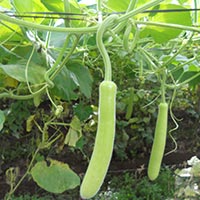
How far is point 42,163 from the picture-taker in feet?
4.60

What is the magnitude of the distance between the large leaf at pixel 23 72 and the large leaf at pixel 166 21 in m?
0.25

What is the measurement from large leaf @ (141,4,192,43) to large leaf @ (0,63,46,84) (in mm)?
246

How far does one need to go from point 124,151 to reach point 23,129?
780 mm

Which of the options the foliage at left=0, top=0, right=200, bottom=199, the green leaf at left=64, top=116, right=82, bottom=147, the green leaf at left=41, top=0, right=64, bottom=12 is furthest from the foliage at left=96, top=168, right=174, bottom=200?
the green leaf at left=41, top=0, right=64, bottom=12

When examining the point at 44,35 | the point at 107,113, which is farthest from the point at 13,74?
the point at 107,113

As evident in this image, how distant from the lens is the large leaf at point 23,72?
928 millimetres

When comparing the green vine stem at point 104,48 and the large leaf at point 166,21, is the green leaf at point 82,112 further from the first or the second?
the green vine stem at point 104,48

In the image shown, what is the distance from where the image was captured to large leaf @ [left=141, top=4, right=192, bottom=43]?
1.00 meters

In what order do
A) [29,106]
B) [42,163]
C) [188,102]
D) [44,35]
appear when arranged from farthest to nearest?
[188,102]
[29,106]
[42,163]
[44,35]

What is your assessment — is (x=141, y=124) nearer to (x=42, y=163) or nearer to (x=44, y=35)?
(x=42, y=163)

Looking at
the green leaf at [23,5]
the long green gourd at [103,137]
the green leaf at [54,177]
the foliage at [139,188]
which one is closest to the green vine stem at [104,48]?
the long green gourd at [103,137]

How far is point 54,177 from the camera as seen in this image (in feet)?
4.53

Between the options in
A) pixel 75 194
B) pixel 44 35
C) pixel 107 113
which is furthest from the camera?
pixel 75 194

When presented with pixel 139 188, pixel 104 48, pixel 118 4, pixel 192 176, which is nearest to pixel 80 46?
pixel 118 4
